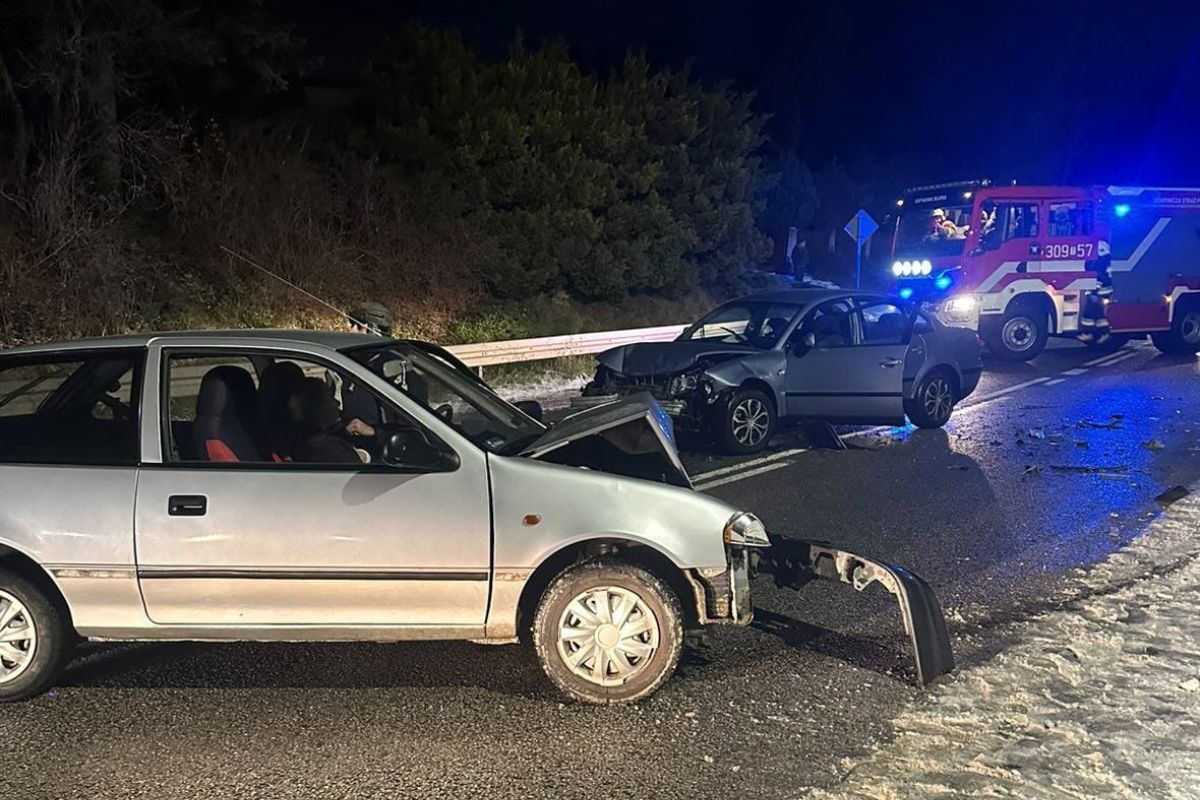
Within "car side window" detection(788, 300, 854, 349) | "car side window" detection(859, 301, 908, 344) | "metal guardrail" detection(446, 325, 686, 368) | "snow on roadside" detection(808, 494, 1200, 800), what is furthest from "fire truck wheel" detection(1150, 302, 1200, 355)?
"snow on roadside" detection(808, 494, 1200, 800)

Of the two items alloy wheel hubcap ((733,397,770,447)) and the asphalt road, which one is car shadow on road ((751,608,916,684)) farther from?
alloy wheel hubcap ((733,397,770,447))

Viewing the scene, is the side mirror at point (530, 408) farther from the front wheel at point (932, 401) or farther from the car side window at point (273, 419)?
the front wheel at point (932, 401)

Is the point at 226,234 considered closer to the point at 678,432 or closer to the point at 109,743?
the point at 678,432

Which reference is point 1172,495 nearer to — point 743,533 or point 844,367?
point 844,367

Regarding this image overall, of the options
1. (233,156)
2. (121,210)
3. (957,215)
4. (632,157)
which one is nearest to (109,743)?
(121,210)

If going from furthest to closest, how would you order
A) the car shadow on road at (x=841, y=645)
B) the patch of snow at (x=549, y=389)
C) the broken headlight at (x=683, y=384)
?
the patch of snow at (x=549, y=389) → the broken headlight at (x=683, y=384) → the car shadow on road at (x=841, y=645)

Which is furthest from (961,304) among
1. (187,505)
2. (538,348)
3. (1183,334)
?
(187,505)

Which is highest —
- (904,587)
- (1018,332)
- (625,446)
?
(1018,332)

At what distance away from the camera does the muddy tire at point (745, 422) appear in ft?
30.6

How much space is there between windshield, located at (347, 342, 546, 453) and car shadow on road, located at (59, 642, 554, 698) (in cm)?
104

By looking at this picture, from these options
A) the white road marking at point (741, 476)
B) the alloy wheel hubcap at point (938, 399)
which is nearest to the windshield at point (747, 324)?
the white road marking at point (741, 476)

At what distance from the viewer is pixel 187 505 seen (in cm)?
409

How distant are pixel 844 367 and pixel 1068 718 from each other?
20.6 ft

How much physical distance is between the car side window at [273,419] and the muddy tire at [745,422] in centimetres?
480
